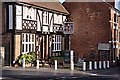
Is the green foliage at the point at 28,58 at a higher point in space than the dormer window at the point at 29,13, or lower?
lower

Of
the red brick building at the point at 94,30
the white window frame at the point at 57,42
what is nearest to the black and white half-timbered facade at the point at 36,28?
the white window frame at the point at 57,42

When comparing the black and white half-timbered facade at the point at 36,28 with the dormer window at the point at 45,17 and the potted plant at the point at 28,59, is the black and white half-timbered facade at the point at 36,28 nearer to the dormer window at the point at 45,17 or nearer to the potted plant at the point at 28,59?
the dormer window at the point at 45,17

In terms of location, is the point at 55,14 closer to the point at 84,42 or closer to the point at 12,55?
the point at 84,42

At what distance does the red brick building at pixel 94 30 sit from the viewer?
43.3 metres

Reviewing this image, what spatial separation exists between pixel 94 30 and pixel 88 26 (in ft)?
3.35

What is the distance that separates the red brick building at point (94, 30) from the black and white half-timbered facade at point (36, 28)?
5.26 ft

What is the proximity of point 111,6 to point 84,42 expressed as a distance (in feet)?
19.2

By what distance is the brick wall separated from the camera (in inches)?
1716

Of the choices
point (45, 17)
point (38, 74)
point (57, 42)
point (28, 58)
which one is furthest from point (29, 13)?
point (38, 74)

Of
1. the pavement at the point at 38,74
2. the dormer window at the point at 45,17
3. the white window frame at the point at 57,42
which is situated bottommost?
the pavement at the point at 38,74

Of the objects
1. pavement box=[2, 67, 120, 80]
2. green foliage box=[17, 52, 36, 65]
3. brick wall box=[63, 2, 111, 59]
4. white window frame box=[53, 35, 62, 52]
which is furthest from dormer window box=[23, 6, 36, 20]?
brick wall box=[63, 2, 111, 59]

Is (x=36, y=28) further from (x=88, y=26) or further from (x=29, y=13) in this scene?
(x=88, y=26)

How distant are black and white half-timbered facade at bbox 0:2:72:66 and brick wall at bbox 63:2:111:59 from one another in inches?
57.4

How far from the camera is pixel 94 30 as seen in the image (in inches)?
1743
